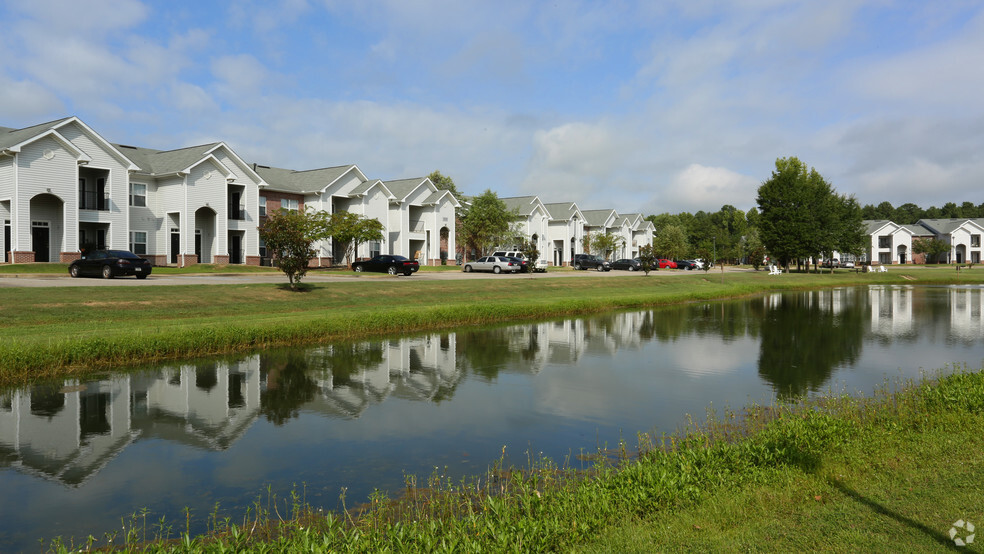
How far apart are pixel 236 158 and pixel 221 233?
6.27 metres

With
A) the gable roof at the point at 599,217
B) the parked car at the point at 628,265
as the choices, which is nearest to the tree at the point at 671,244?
the gable roof at the point at 599,217

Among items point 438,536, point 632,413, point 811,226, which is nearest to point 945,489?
point 438,536

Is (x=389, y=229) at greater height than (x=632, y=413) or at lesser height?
greater

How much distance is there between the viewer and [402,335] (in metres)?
25.5

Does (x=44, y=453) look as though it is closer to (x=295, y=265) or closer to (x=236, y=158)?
(x=295, y=265)

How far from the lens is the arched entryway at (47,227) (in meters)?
42.5

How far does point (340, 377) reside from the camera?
17.5 metres

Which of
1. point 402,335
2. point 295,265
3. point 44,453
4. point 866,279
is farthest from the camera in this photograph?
point 866,279

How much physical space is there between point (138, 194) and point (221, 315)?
2936 cm

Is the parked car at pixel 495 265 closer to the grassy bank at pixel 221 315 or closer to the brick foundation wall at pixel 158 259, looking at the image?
the grassy bank at pixel 221 315

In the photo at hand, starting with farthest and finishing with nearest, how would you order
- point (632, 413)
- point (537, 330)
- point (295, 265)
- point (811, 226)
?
point (811, 226), point (295, 265), point (537, 330), point (632, 413)

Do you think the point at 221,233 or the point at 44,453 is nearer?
the point at 44,453

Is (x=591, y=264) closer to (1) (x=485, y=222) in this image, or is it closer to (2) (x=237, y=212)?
(1) (x=485, y=222)

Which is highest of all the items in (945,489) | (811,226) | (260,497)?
(811,226)
